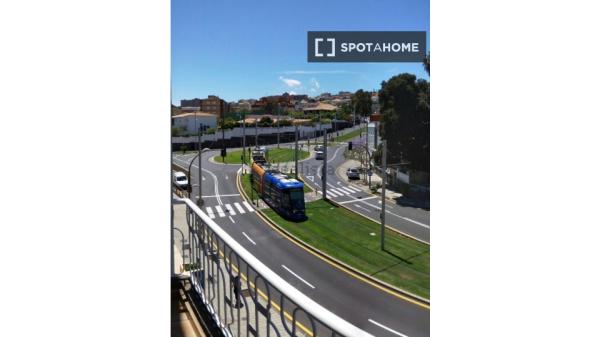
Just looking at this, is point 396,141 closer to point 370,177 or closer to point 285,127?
point 370,177

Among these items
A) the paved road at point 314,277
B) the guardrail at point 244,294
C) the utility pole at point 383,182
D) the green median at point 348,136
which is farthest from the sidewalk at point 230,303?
the green median at point 348,136

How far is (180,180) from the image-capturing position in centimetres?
262

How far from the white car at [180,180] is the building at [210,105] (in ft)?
1.23

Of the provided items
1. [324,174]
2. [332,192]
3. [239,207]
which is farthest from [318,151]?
[239,207]

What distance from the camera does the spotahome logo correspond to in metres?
2.55

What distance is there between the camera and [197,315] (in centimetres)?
240

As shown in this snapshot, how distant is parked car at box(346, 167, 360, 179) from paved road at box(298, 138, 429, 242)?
34 millimetres

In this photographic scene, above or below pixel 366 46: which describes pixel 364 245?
below

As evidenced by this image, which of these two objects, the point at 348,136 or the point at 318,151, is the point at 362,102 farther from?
the point at 318,151

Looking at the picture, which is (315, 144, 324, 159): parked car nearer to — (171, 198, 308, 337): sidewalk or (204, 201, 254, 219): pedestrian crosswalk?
(204, 201, 254, 219): pedestrian crosswalk

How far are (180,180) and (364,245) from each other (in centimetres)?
109

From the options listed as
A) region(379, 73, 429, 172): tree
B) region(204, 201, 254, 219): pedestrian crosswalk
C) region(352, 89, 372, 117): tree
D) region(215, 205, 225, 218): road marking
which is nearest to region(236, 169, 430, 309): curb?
region(204, 201, 254, 219): pedestrian crosswalk

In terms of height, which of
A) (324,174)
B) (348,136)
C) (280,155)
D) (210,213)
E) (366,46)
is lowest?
(210,213)

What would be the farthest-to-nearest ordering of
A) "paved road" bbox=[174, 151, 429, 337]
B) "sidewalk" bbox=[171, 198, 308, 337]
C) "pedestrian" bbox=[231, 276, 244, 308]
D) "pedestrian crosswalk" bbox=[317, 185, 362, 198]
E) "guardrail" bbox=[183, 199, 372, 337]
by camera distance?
1. "pedestrian crosswalk" bbox=[317, 185, 362, 198]
2. "paved road" bbox=[174, 151, 429, 337]
3. "pedestrian" bbox=[231, 276, 244, 308]
4. "sidewalk" bbox=[171, 198, 308, 337]
5. "guardrail" bbox=[183, 199, 372, 337]
